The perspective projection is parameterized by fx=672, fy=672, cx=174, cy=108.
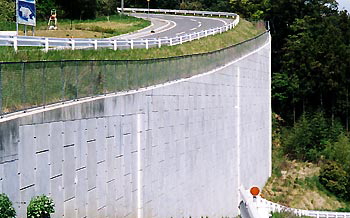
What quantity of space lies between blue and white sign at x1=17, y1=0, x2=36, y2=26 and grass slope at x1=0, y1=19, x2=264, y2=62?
525cm

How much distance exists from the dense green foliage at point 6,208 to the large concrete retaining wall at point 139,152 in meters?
0.59

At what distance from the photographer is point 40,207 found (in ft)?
37.9

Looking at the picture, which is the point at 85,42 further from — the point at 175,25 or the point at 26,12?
the point at 175,25

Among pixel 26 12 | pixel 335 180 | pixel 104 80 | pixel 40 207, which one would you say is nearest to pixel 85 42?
pixel 26 12

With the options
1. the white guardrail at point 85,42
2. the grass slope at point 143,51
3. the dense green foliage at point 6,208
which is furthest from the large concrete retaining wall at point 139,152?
the white guardrail at point 85,42

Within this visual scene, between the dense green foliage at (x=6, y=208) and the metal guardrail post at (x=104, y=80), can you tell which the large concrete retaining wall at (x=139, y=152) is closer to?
the metal guardrail post at (x=104, y=80)

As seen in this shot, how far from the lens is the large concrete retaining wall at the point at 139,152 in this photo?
1224 centimetres

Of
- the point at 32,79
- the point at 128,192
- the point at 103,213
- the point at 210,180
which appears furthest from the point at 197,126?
the point at 32,79

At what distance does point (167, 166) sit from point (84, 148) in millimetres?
7108

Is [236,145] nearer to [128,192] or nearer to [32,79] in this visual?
[128,192]

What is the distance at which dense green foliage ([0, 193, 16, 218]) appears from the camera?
10375 millimetres

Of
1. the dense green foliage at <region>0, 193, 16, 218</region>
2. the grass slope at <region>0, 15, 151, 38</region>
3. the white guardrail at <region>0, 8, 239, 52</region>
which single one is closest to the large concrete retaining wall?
the dense green foliage at <region>0, 193, 16, 218</region>

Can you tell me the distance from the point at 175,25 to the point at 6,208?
51.5 meters

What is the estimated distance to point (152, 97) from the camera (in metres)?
20.1
